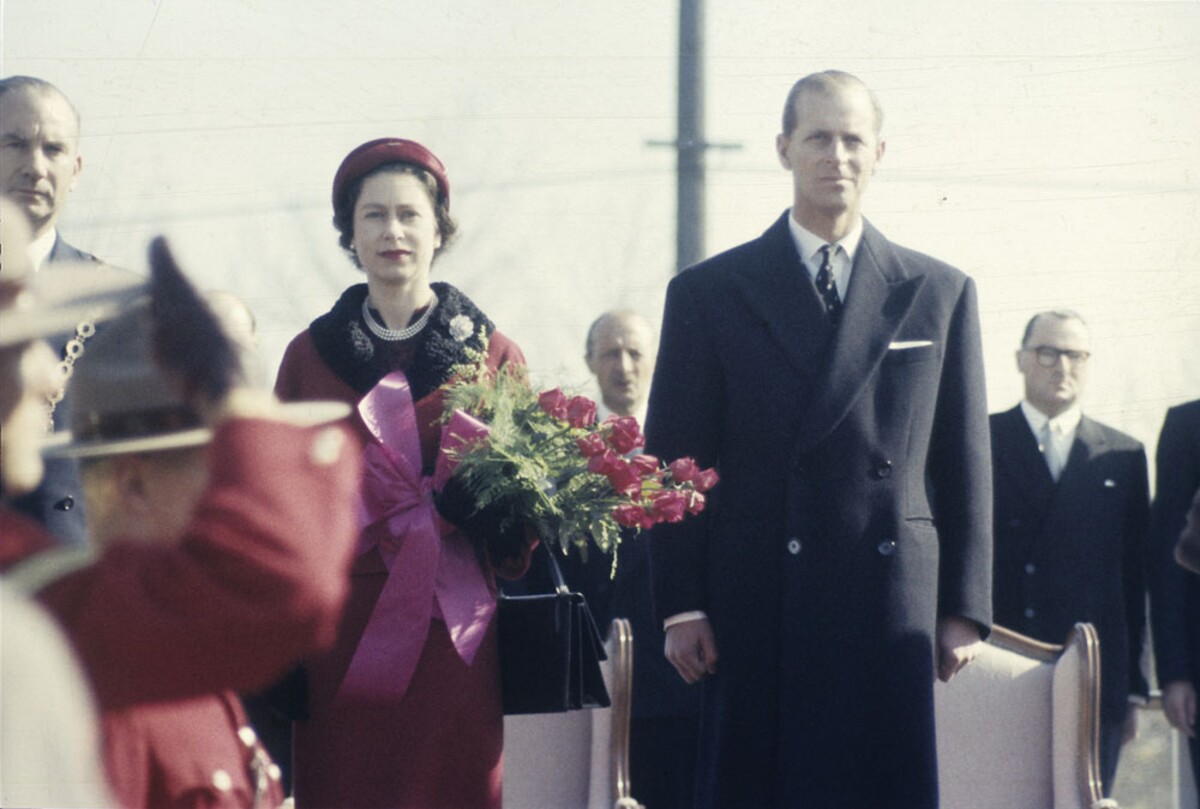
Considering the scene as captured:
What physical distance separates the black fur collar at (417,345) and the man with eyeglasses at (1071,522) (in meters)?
2.65

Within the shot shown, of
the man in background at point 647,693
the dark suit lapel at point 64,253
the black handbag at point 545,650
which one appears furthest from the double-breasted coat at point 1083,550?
the dark suit lapel at point 64,253

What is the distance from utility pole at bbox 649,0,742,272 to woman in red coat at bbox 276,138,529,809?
71.4 inches

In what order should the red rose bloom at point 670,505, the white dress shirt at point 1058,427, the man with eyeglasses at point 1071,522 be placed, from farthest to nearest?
1. the white dress shirt at point 1058,427
2. the man with eyeglasses at point 1071,522
3. the red rose bloom at point 670,505

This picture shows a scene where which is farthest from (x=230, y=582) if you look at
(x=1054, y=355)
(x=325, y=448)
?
(x=1054, y=355)

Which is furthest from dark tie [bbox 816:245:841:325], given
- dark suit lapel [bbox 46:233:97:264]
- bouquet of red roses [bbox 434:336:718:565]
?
dark suit lapel [bbox 46:233:97:264]

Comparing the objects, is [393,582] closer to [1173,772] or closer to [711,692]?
[711,692]

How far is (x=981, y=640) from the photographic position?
4102 millimetres

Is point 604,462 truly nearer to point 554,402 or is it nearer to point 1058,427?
point 554,402

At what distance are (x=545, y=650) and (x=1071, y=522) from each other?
274cm

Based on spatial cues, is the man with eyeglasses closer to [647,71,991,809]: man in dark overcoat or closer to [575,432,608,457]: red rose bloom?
[647,71,991,809]: man in dark overcoat

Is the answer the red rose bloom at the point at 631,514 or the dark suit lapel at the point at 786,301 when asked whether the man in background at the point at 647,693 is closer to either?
the dark suit lapel at the point at 786,301

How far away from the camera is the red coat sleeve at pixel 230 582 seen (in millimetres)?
1803

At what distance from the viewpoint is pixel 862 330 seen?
13.1 ft

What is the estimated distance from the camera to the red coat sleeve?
1.80 meters
